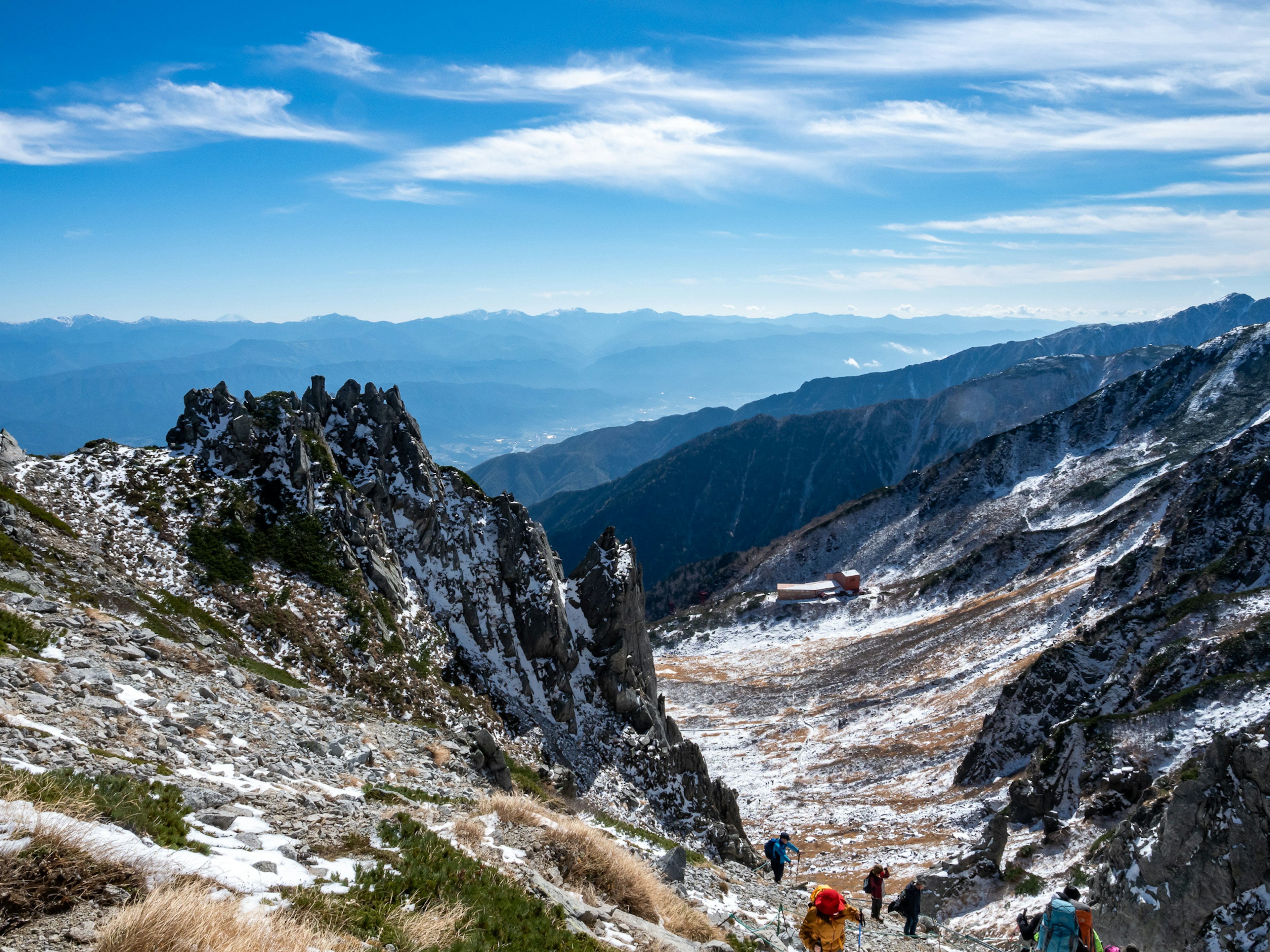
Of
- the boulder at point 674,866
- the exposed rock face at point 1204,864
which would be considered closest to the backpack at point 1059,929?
the exposed rock face at point 1204,864

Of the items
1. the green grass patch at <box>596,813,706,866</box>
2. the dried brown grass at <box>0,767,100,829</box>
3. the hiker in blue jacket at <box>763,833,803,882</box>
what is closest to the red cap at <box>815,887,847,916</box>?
the green grass patch at <box>596,813,706,866</box>

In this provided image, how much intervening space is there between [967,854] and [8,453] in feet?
136

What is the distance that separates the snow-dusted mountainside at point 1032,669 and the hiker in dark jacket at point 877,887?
6646 millimetres

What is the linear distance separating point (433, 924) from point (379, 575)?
1050 inches

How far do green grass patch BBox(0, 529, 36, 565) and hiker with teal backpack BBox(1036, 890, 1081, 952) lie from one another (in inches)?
1068

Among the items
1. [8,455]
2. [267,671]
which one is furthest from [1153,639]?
[8,455]

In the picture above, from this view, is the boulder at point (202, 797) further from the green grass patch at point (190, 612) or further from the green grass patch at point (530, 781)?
the green grass patch at point (190, 612)

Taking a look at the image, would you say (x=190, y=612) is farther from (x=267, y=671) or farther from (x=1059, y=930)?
(x=1059, y=930)

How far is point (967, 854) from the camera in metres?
28.3

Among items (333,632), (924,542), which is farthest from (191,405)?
(924,542)

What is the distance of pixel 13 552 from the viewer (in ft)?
67.7

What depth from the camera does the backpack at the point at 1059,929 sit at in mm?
13930

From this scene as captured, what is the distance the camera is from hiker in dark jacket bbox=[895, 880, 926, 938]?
19.2 metres

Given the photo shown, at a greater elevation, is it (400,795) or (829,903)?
(400,795)
